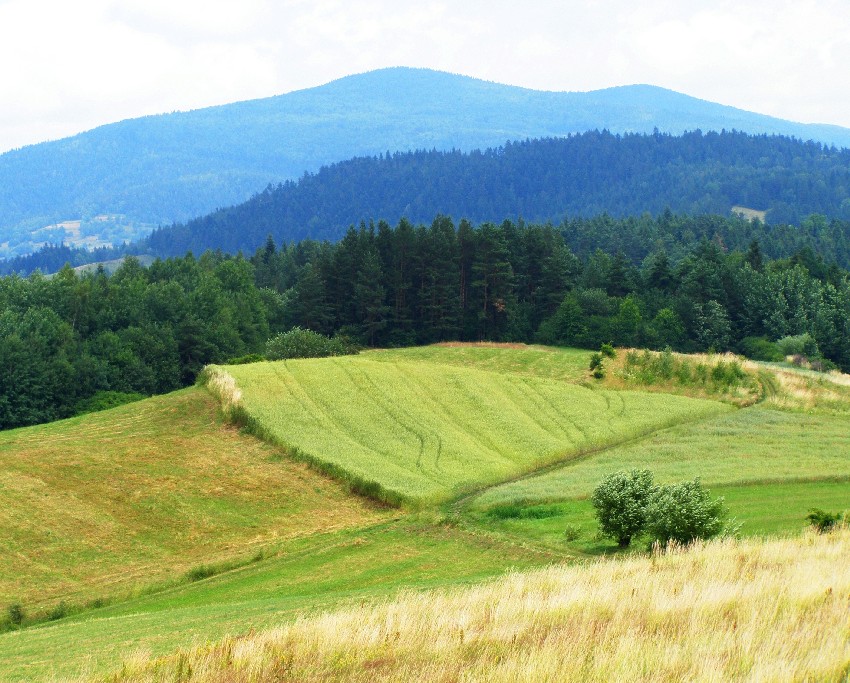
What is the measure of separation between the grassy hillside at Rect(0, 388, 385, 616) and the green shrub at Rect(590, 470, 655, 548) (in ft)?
39.8

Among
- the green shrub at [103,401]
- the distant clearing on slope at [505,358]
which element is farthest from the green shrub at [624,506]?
the green shrub at [103,401]

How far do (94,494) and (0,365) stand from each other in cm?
5868

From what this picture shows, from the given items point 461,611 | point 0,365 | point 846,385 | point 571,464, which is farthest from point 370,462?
point 0,365

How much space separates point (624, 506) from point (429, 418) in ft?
85.6

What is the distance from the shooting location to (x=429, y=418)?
187ft

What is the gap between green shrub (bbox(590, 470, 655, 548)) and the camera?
103 ft

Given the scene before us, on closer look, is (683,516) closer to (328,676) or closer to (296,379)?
(328,676)

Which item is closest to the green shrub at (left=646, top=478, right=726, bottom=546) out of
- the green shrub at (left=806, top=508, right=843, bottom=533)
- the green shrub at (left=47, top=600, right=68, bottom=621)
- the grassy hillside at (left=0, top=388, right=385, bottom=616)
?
the green shrub at (left=806, top=508, right=843, bottom=533)

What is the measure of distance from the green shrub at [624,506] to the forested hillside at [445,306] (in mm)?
A: 78748

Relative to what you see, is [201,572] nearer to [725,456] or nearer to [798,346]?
[725,456]

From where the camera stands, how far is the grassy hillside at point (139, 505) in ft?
115

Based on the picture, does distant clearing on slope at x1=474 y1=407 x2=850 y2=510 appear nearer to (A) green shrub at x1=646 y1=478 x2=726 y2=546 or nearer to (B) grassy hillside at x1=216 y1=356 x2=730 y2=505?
(B) grassy hillside at x1=216 y1=356 x2=730 y2=505

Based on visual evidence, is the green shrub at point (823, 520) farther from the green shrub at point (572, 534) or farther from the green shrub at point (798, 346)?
the green shrub at point (798, 346)

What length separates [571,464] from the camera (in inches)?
2016
